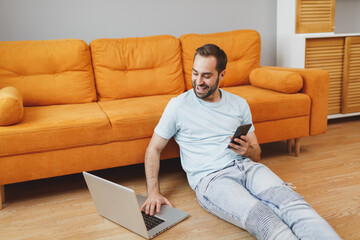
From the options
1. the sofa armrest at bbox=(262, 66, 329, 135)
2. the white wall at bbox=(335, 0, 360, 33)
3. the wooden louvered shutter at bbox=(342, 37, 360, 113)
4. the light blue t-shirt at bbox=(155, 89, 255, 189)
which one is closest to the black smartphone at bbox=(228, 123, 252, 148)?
the light blue t-shirt at bbox=(155, 89, 255, 189)

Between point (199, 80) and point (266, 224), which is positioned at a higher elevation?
point (199, 80)

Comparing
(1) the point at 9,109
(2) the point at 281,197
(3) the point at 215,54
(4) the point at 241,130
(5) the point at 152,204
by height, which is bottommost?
(5) the point at 152,204

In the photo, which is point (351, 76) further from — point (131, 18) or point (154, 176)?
point (154, 176)

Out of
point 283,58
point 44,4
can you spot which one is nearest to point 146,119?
point 44,4

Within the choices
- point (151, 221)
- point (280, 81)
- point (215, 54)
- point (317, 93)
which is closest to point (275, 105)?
point (280, 81)

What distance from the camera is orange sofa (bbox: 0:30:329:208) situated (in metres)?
1.79

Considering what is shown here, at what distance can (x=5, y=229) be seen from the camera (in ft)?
5.24

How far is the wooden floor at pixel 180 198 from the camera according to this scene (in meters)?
1.54

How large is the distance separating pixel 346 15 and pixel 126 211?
10.4ft

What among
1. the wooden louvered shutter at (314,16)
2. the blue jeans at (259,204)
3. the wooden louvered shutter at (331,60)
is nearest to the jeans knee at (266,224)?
the blue jeans at (259,204)

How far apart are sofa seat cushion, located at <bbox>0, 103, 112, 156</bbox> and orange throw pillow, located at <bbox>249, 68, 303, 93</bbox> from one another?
3.97 ft

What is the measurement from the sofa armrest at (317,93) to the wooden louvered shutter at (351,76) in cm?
86

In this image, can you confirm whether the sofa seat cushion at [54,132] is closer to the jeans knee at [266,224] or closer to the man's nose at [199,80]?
the man's nose at [199,80]

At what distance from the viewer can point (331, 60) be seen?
3002 mm
